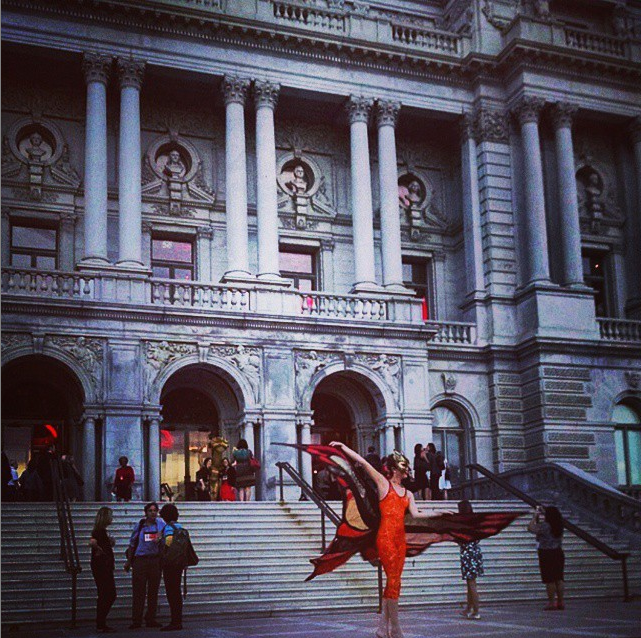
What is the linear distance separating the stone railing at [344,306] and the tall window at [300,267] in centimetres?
353

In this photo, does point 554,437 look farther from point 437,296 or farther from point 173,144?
point 173,144

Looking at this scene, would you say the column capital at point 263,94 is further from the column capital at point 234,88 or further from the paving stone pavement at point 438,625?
the paving stone pavement at point 438,625

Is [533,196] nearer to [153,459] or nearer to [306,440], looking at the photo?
[306,440]

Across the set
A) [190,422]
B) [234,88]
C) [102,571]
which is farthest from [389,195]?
[102,571]

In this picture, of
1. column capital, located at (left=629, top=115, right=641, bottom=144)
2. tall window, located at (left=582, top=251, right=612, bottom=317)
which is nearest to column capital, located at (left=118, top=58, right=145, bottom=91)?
tall window, located at (left=582, top=251, right=612, bottom=317)

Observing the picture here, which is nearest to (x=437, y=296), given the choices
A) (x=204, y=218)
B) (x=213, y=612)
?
(x=204, y=218)

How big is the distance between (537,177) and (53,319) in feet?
51.9

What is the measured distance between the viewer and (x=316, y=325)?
A: 30.2 m

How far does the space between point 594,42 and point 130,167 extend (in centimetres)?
1648

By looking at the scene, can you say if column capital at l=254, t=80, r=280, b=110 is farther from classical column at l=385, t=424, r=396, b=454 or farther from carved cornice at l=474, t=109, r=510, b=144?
classical column at l=385, t=424, r=396, b=454

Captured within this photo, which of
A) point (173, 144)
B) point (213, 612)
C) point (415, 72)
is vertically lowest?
point (213, 612)

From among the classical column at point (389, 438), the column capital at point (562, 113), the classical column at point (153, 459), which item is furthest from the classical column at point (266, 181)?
the column capital at point (562, 113)

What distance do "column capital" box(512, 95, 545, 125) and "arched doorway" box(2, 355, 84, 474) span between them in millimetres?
16491

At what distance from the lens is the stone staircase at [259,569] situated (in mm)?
17891
